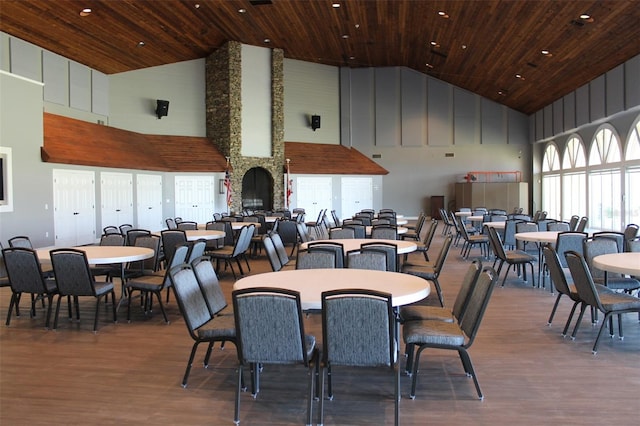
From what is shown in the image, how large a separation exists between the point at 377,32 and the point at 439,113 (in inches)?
313

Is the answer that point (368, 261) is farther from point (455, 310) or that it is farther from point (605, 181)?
point (605, 181)

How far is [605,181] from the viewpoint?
57.3ft

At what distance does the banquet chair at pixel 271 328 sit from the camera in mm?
3242

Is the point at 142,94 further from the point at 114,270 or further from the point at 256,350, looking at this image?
the point at 256,350

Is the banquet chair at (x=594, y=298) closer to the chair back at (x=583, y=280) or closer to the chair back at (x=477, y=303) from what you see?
the chair back at (x=583, y=280)

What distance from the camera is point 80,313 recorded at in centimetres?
655

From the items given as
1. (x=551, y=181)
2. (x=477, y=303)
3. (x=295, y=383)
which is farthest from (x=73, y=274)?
(x=551, y=181)

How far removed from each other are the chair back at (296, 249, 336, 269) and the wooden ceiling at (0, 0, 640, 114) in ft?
31.1

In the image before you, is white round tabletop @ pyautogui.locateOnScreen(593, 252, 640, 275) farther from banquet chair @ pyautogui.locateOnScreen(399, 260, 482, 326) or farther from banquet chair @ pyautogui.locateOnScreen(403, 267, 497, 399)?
banquet chair @ pyautogui.locateOnScreen(403, 267, 497, 399)

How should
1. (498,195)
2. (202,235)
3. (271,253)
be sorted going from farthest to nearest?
1. (498,195)
2. (202,235)
3. (271,253)

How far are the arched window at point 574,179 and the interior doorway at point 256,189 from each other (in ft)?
40.2

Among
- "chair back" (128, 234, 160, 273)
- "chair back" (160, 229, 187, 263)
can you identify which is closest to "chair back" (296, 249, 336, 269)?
"chair back" (128, 234, 160, 273)

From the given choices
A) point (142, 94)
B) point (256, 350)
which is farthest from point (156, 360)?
point (142, 94)

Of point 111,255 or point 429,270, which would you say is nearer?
point 111,255
